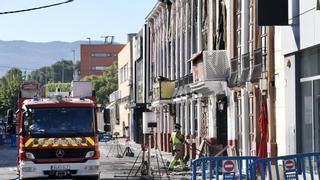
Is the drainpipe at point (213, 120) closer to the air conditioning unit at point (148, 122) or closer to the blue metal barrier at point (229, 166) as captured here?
the air conditioning unit at point (148, 122)

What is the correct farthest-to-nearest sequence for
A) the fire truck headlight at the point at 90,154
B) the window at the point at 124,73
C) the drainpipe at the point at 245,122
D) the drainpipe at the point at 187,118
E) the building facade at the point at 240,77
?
the window at the point at 124,73 < the drainpipe at the point at 187,118 < the drainpipe at the point at 245,122 < the fire truck headlight at the point at 90,154 < the building facade at the point at 240,77

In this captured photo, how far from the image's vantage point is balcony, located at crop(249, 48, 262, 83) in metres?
25.7

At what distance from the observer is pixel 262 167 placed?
14422 mm

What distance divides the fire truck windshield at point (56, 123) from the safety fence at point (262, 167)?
8071 millimetres

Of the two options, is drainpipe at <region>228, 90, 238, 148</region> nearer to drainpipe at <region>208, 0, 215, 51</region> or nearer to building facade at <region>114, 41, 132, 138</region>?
drainpipe at <region>208, 0, 215, 51</region>

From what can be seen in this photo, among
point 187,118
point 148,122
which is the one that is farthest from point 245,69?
point 187,118

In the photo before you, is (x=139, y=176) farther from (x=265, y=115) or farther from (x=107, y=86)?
(x=107, y=86)

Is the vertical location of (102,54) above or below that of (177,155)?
above

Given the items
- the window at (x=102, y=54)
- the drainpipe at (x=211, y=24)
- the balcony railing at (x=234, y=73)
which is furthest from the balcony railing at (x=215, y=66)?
the window at (x=102, y=54)

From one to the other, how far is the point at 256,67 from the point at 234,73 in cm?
377

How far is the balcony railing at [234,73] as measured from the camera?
29.2m

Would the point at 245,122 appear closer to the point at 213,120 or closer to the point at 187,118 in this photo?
the point at 213,120

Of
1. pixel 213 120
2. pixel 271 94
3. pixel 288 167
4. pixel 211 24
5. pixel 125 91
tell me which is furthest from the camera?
pixel 125 91

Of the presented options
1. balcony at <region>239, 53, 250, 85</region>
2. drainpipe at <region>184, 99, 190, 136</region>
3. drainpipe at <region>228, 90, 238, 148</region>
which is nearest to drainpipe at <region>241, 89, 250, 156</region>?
balcony at <region>239, 53, 250, 85</region>
